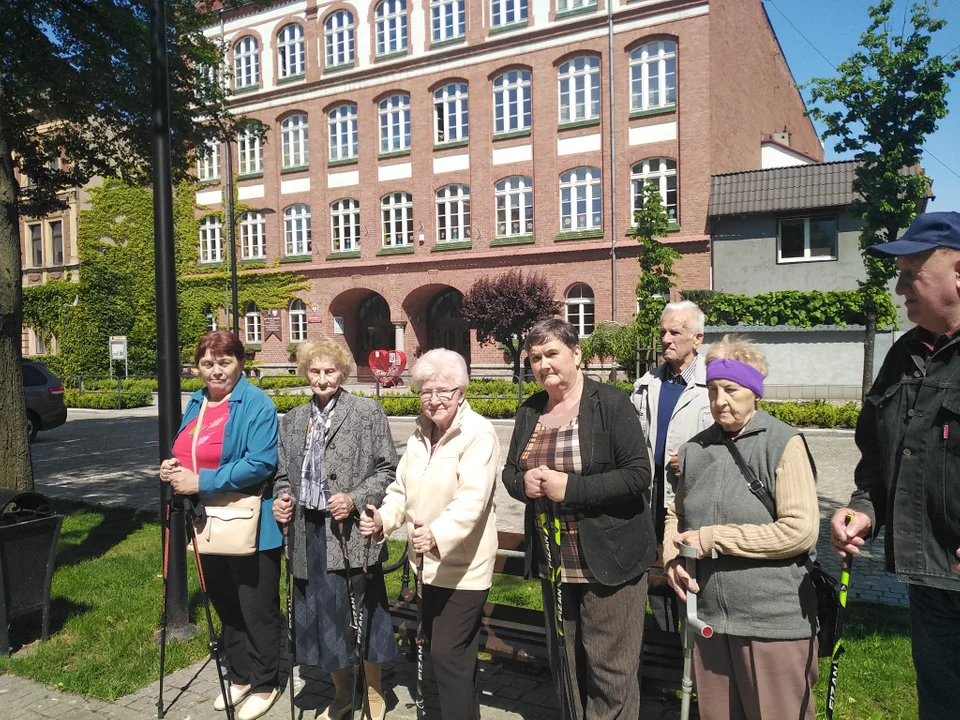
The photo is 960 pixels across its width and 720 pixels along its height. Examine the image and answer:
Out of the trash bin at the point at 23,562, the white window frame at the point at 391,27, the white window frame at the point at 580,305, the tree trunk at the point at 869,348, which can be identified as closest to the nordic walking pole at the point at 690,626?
the trash bin at the point at 23,562

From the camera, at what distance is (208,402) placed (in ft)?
14.6

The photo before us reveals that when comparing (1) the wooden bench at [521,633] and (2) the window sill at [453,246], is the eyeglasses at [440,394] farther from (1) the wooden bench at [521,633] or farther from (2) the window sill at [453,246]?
(2) the window sill at [453,246]

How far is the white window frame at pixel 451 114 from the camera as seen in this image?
31.3 metres

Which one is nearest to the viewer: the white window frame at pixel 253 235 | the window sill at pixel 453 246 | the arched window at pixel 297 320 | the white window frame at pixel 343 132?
the window sill at pixel 453 246

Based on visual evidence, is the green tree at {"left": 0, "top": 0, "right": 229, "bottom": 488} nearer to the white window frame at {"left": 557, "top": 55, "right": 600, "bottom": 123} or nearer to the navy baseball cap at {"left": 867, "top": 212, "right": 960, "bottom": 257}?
the navy baseball cap at {"left": 867, "top": 212, "right": 960, "bottom": 257}

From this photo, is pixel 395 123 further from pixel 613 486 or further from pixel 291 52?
pixel 613 486

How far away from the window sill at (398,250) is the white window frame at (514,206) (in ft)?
13.6

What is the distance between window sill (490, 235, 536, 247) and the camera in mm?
29984

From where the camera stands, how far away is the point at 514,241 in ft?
99.3

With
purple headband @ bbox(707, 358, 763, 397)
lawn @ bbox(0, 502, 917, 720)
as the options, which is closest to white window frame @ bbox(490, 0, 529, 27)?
lawn @ bbox(0, 502, 917, 720)

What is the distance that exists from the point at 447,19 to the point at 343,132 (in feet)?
21.8

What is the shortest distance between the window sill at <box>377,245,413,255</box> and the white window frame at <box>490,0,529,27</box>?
9.54 metres

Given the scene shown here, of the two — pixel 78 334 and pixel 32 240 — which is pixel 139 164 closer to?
pixel 78 334

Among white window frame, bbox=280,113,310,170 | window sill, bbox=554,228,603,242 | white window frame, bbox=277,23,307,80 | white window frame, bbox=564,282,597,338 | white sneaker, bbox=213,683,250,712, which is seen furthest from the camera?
white window frame, bbox=280,113,310,170
